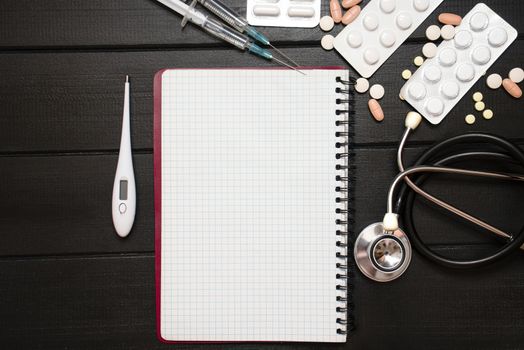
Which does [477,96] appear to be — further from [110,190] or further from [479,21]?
[110,190]

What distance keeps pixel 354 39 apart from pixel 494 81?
0.86 feet

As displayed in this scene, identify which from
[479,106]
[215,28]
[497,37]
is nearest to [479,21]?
[497,37]

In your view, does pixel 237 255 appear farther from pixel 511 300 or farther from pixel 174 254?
pixel 511 300

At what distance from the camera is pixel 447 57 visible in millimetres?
799

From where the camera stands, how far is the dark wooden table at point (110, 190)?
815mm

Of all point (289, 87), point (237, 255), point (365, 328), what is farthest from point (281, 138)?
point (365, 328)

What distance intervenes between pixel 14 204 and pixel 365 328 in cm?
67

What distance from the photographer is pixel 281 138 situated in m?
0.81

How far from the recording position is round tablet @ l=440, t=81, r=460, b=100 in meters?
0.80

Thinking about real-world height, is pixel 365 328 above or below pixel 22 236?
below

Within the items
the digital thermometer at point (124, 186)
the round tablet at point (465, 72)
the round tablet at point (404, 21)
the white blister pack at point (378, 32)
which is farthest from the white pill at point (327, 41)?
the digital thermometer at point (124, 186)

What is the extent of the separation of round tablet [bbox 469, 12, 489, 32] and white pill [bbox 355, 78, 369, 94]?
8.3 inches

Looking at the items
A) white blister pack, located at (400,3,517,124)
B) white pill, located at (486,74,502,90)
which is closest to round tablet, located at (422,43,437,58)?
white blister pack, located at (400,3,517,124)

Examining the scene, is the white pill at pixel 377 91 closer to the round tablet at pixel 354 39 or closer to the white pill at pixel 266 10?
the round tablet at pixel 354 39
